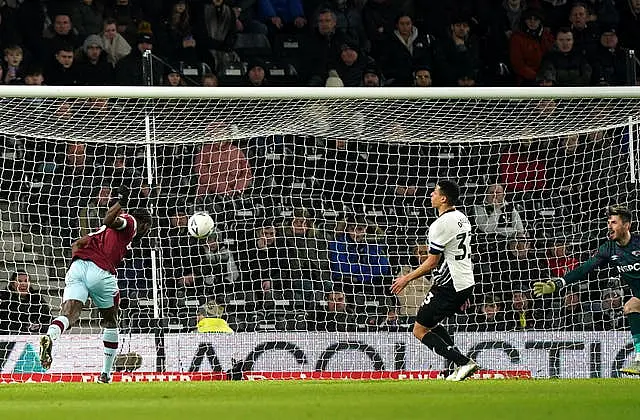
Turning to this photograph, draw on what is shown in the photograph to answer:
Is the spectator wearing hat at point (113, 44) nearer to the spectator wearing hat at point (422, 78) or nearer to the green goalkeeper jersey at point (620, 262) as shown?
the spectator wearing hat at point (422, 78)

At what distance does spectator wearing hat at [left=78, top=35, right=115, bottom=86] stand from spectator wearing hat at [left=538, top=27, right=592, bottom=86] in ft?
19.1

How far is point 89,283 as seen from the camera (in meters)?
11.5

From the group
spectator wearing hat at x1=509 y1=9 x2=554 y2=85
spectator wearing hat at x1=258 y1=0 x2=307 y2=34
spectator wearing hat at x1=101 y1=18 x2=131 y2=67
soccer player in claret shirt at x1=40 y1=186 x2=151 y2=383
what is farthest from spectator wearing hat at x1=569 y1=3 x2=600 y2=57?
soccer player in claret shirt at x1=40 y1=186 x2=151 y2=383

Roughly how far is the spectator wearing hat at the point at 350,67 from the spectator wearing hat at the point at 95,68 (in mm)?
2917

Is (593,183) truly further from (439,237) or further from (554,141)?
(439,237)

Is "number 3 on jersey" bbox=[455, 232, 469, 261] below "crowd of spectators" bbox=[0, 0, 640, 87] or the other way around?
below

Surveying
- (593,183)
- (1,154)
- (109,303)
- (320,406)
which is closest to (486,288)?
(593,183)

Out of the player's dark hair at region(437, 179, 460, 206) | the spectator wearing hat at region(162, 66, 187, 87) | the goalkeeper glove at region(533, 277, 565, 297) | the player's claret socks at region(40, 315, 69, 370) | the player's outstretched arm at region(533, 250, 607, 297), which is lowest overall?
the player's claret socks at region(40, 315, 69, 370)

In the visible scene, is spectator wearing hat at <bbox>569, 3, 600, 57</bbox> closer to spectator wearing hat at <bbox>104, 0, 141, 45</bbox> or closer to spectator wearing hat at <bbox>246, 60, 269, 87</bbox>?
spectator wearing hat at <bbox>246, 60, 269, 87</bbox>

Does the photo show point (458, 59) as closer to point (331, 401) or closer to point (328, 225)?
point (328, 225)

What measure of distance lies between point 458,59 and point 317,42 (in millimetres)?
1983

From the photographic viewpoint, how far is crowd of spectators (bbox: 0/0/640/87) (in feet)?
49.2

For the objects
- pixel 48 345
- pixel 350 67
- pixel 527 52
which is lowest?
pixel 48 345

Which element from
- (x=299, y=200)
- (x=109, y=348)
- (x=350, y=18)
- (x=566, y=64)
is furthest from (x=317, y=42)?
(x=109, y=348)
